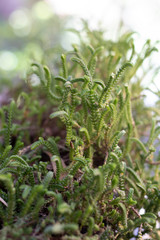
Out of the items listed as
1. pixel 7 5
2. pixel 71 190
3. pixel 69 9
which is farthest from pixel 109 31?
pixel 7 5

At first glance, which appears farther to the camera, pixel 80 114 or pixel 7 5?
pixel 7 5

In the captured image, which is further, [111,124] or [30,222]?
[111,124]

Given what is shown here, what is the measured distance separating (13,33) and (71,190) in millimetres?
2759

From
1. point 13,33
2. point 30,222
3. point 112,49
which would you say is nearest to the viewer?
point 30,222

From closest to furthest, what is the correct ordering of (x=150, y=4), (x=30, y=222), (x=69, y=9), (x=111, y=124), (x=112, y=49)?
(x=30, y=222) → (x=111, y=124) → (x=112, y=49) → (x=150, y=4) → (x=69, y=9)

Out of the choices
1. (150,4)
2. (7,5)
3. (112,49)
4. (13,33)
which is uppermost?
(7,5)

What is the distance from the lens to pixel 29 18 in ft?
10.3

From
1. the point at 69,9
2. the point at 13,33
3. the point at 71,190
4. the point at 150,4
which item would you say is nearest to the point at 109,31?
the point at 71,190

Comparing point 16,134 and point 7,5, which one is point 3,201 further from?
point 7,5

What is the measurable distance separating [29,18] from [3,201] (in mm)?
3177

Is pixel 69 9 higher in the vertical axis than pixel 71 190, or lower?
higher

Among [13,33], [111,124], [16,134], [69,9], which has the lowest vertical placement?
[111,124]

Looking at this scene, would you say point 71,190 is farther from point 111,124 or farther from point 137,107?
point 137,107

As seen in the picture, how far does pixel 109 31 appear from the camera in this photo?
883 millimetres
